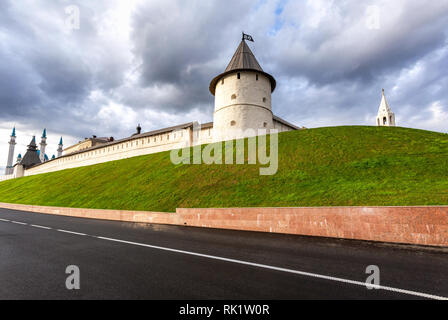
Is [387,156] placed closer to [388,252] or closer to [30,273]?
[388,252]

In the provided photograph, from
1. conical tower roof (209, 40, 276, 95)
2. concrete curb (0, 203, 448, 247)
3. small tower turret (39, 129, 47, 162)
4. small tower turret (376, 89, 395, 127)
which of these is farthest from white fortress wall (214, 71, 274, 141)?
small tower turret (39, 129, 47, 162)

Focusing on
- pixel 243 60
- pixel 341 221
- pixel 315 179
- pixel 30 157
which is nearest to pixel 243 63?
pixel 243 60

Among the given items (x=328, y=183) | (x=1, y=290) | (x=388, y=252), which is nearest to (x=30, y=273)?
(x=1, y=290)

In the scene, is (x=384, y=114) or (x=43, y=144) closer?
(x=384, y=114)

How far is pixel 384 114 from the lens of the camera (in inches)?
2562

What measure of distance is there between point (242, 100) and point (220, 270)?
30984 millimetres

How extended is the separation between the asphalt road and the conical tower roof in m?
31.1

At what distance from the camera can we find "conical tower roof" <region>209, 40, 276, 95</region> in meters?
34.3

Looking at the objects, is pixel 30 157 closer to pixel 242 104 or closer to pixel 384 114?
pixel 242 104

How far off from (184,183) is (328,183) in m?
10.6

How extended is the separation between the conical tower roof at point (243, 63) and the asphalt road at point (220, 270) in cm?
3111

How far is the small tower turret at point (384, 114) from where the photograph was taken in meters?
64.1
